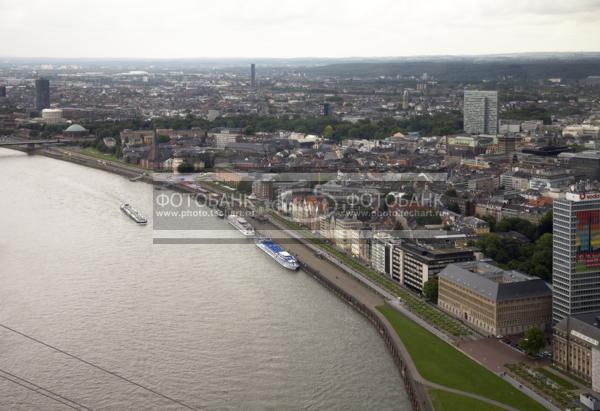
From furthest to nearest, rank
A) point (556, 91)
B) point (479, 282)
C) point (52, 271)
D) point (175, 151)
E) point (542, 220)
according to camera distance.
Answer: point (556, 91) < point (175, 151) < point (542, 220) < point (52, 271) < point (479, 282)

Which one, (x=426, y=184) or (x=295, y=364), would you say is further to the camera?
(x=426, y=184)

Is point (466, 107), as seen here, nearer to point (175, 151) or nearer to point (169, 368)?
point (175, 151)

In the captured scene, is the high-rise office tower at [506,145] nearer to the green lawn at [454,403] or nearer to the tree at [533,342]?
Answer: the tree at [533,342]

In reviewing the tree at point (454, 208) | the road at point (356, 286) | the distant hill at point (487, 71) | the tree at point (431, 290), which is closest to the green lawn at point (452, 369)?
the road at point (356, 286)

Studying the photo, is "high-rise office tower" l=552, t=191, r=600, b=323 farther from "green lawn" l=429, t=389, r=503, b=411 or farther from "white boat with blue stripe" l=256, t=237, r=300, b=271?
"white boat with blue stripe" l=256, t=237, r=300, b=271

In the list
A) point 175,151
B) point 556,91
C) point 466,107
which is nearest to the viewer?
point 175,151

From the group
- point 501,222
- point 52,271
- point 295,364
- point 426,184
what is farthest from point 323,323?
point 426,184

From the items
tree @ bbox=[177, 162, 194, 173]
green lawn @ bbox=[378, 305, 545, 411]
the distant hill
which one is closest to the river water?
green lawn @ bbox=[378, 305, 545, 411]

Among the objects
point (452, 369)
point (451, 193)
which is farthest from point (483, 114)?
→ point (452, 369)
